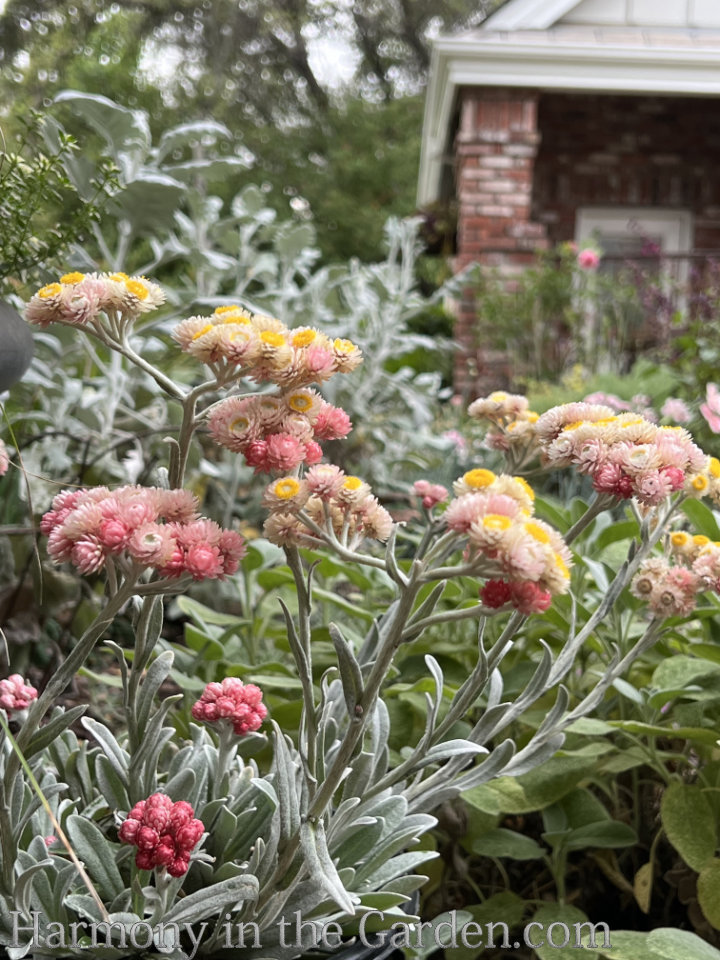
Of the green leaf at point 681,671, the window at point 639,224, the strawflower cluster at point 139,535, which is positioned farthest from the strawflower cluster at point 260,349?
the window at point 639,224

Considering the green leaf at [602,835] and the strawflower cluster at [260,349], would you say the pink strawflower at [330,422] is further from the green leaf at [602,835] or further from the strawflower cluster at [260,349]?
the green leaf at [602,835]

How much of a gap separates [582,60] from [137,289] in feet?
22.6

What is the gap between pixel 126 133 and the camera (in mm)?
1991

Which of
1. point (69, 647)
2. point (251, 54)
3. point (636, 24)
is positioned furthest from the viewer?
point (251, 54)

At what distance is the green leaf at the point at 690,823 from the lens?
119cm

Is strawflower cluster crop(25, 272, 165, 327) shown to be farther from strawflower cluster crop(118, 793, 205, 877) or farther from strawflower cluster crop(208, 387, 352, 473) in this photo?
strawflower cluster crop(118, 793, 205, 877)

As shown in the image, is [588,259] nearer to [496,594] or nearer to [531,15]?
[531,15]

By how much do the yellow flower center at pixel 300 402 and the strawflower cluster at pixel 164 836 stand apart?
1.10 feet

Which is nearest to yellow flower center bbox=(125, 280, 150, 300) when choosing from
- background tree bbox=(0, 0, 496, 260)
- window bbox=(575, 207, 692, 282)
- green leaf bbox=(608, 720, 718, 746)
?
green leaf bbox=(608, 720, 718, 746)

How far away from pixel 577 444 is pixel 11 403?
5.96 feet

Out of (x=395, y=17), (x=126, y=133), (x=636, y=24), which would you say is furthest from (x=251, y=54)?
(x=126, y=133)

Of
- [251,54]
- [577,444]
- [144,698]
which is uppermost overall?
[251,54]

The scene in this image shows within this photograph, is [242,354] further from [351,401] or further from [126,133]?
[351,401]

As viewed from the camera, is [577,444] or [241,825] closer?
[577,444]
